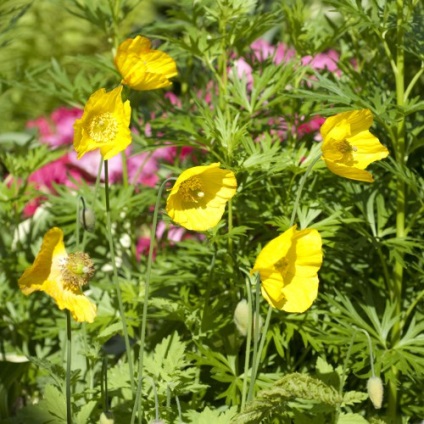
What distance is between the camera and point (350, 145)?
1472 mm

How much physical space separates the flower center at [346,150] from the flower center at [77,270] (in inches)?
17.2

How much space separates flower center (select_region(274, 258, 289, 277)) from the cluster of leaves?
0.54 feet

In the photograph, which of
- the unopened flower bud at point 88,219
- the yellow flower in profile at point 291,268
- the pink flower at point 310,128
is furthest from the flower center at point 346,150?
the pink flower at point 310,128

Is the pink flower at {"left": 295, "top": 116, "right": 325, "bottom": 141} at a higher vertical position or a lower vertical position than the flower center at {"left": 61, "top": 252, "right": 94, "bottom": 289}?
lower

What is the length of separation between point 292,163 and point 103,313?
1.83 feet


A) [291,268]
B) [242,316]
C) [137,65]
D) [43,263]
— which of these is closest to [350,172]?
[291,268]

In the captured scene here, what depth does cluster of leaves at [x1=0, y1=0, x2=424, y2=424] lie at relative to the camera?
1686 mm

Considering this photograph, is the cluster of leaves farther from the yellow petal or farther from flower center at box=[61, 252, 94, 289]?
flower center at box=[61, 252, 94, 289]

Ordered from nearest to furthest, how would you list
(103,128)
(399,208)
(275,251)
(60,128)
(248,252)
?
(275,251)
(103,128)
(399,208)
(248,252)
(60,128)

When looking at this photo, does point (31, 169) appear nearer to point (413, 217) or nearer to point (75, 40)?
point (413, 217)

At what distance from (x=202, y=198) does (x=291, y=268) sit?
21cm

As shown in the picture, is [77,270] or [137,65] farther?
[137,65]

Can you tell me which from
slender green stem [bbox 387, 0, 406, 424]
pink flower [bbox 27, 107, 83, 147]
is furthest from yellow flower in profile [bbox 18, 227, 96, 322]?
pink flower [bbox 27, 107, 83, 147]

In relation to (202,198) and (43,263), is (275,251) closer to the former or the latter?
(202,198)
